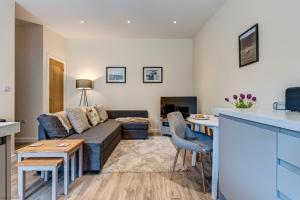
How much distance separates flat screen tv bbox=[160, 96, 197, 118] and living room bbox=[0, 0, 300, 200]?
0.06 meters

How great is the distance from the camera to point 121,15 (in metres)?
4.47

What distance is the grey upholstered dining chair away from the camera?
2449mm

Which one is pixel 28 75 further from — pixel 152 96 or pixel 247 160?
pixel 247 160

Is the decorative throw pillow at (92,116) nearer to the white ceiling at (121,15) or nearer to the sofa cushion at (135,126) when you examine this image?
the sofa cushion at (135,126)

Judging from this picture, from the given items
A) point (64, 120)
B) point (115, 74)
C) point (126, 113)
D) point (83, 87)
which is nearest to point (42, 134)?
point (64, 120)

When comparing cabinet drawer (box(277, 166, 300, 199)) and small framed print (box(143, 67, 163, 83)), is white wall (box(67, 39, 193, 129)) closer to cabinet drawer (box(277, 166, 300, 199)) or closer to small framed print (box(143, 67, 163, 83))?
small framed print (box(143, 67, 163, 83))

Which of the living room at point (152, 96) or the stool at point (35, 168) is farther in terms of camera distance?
the stool at point (35, 168)

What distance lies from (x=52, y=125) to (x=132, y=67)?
11.8ft

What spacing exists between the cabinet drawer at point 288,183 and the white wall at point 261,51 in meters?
1.31

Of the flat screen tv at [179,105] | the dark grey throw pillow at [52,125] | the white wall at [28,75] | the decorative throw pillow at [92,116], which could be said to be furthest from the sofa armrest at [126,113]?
the dark grey throw pillow at [52,125]

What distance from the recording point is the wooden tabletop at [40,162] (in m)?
2.23

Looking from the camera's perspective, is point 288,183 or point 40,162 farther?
point 40,162

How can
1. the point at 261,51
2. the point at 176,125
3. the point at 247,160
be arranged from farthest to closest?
the point at 176,125 → the point at 261,51 → the point at 247,160

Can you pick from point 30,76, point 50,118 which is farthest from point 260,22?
point 30,76
